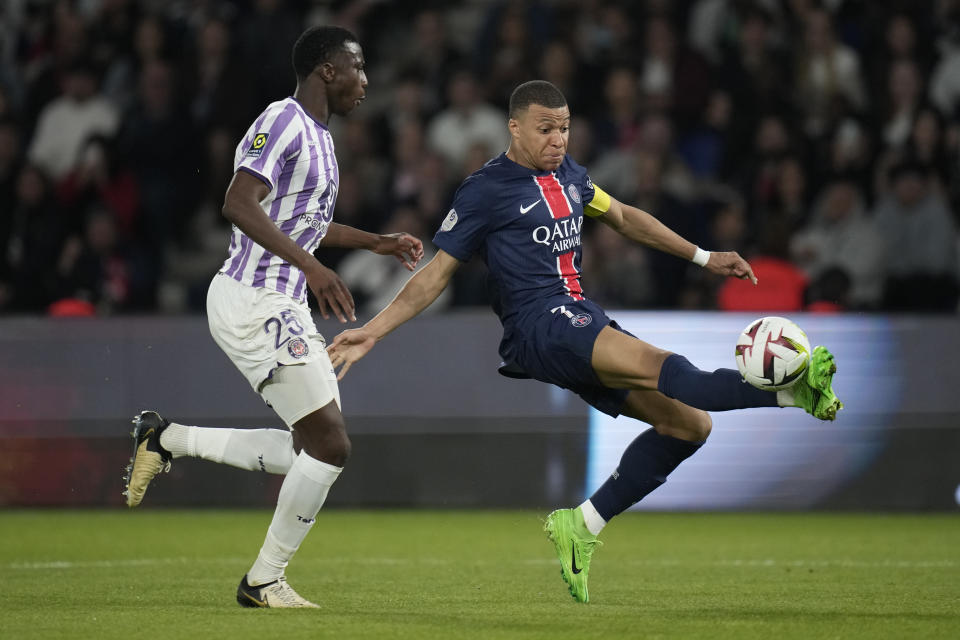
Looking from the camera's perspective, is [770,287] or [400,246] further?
[770,287]

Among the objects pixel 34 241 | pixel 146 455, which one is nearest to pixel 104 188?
pixel 34 241

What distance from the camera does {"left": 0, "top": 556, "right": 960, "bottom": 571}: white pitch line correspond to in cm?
717

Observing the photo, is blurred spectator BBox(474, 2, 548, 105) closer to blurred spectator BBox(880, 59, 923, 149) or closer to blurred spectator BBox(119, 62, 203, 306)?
blurred spectator BBox(119, 62, 203, 306)

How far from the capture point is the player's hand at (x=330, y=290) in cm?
526

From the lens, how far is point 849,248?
1111 cm

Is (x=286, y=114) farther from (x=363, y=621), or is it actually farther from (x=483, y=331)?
(x=483, y=331)

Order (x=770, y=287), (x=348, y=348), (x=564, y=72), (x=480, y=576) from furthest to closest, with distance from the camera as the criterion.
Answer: (x=564, y=72), (x=770, y=287), (x=480, y=576), (x=348, y=348)

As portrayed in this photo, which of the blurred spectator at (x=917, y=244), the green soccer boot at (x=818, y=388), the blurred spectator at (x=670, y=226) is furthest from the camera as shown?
the blurred spectator at (x=670, y=226)

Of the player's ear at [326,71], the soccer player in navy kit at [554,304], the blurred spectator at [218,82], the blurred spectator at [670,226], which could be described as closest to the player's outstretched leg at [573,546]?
the soccer player in navy kit at [554,304]

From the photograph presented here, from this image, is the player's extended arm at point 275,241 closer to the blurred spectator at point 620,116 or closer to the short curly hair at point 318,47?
the short curly hair at point 318,47

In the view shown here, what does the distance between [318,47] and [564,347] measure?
5.01 ft

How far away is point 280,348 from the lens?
5551 mm

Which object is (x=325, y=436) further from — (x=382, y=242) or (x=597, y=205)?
(x=597, y=205)

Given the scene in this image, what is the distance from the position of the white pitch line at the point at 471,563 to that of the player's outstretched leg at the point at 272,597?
169 centimetres
